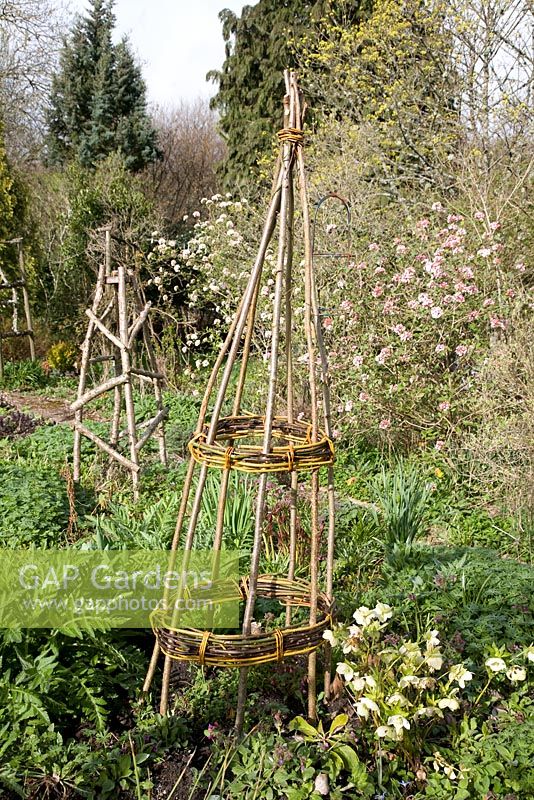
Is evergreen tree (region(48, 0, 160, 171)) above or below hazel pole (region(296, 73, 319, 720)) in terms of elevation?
above

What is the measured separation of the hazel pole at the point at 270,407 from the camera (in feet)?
6.59

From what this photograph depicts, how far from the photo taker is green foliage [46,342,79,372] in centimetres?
1023

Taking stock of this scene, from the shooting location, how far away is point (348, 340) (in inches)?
230

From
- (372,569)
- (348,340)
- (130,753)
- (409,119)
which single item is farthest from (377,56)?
(130,753)

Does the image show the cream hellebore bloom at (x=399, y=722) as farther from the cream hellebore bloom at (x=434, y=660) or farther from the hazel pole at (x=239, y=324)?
the hazel pole at (x=239, y=324)

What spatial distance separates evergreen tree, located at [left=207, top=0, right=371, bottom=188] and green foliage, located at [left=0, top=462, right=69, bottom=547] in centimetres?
1019

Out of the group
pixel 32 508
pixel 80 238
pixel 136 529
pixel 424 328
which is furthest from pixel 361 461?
pixel 80 238

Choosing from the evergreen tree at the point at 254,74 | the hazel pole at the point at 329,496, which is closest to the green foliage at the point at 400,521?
the hazel pole at the point at 329,496

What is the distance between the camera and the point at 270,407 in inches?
77.9

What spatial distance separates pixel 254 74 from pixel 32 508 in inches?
509

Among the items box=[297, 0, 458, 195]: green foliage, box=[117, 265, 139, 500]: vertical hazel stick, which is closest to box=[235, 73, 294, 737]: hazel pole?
box=[117, 265, 139, 500]: vertical hazel stick

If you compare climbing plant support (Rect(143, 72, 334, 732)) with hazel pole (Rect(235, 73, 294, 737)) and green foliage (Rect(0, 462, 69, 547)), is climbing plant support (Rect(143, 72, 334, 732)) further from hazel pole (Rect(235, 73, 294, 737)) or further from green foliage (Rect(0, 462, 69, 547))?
green foliage (Rect(0, 462, 69, 547))

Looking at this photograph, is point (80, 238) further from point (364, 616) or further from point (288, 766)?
point (288, 766)

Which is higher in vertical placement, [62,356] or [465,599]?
[62,356]
